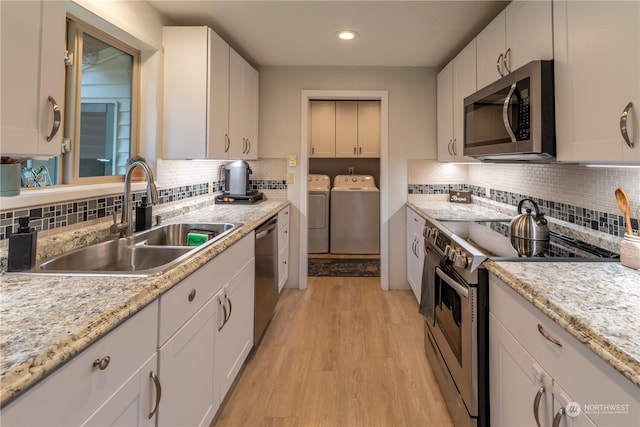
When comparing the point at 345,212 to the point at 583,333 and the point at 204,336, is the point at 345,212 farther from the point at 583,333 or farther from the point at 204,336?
the point at 583,333

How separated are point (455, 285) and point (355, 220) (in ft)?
11.1

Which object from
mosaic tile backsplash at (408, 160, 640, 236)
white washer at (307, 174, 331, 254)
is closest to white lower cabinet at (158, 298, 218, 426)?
mosaic tile backsplash at (408, 160, 640, 236)

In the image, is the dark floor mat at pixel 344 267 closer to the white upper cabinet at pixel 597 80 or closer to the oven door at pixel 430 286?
the oven door at pixel 430 286

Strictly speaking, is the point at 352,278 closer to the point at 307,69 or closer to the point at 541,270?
the point at 307,69

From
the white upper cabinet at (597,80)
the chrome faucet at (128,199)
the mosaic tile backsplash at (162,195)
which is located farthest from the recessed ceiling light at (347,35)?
the chrome faucet at (128,199)

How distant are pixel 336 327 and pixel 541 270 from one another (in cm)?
→ 175

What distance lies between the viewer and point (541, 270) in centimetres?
118

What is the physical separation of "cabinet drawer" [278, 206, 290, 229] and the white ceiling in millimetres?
1418

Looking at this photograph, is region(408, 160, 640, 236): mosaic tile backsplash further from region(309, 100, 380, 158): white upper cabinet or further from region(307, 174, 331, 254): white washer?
region(307, 174, 331, 254): white washer

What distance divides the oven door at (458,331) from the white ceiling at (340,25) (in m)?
1.68

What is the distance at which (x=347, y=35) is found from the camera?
257 cm

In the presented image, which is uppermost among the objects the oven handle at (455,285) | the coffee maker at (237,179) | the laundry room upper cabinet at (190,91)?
the laundry room upper cabinet at (190,91)


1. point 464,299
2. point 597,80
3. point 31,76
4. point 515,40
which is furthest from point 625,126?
point 31,76

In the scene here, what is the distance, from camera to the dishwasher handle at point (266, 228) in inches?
86.9
